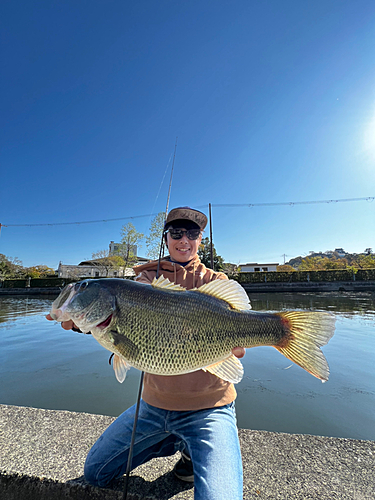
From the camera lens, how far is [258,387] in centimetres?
469

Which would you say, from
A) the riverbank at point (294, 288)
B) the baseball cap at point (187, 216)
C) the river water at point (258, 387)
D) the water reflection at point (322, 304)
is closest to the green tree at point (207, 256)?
the riverbank at point (294, 288)

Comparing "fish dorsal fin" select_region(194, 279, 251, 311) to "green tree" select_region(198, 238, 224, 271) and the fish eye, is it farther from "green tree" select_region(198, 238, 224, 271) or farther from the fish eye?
"green tree" select_region(198, 238, 224, 271)

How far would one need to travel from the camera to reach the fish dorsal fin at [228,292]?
177cm

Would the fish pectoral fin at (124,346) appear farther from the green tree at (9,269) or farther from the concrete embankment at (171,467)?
the green tree at (9,269)

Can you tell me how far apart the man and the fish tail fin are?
33 cm

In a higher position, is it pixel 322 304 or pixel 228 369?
pixel 228 369

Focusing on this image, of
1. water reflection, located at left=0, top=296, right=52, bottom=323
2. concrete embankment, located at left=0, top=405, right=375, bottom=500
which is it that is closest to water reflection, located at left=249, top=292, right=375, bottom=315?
concrete embankment, located at left=0, top=405, right=375, bottom=500

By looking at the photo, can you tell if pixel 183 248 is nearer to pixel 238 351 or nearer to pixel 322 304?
pixel 238 351

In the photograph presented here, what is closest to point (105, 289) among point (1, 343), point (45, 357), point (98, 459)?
point (98, 459)

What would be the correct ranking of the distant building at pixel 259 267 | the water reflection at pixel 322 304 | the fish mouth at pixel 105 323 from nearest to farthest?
the fish mouth at pixel 105 323 → the water reflection at pixel 322 304 → the distant building at pixel 259 267

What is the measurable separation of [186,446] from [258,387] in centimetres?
344

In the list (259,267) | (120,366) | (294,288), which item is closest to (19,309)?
(120,366)

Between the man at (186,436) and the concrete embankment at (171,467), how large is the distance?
9 cm

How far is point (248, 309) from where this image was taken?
69.5 inches
